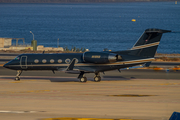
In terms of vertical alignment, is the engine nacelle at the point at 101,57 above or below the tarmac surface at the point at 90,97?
above

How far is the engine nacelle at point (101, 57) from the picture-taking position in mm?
34844

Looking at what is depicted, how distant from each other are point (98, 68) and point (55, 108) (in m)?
12.8

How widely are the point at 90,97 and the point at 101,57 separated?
8.13 metres

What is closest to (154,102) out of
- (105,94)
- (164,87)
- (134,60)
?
(105,94)

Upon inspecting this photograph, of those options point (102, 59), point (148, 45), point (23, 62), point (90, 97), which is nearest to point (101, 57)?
point (102, 59)

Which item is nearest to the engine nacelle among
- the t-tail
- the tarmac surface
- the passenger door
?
the t-tail

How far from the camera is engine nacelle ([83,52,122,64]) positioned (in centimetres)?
3484

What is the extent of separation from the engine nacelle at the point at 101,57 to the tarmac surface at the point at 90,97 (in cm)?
278

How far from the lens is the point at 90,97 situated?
2808 cm

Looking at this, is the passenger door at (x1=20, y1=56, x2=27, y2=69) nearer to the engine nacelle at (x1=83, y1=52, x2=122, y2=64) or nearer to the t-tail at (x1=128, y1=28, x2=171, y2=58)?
the engine nacelle at (x1=83, y1=52, x2=122, y2=64)

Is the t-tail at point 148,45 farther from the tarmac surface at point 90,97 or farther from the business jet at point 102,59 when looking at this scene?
the tarmac surface at point 90,97

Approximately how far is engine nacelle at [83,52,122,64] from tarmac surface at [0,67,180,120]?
2.78 m

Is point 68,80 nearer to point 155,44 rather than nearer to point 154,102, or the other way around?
point 155,44

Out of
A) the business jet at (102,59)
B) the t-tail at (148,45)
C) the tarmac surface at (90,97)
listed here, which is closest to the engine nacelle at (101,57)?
the business jet at (102,59)
